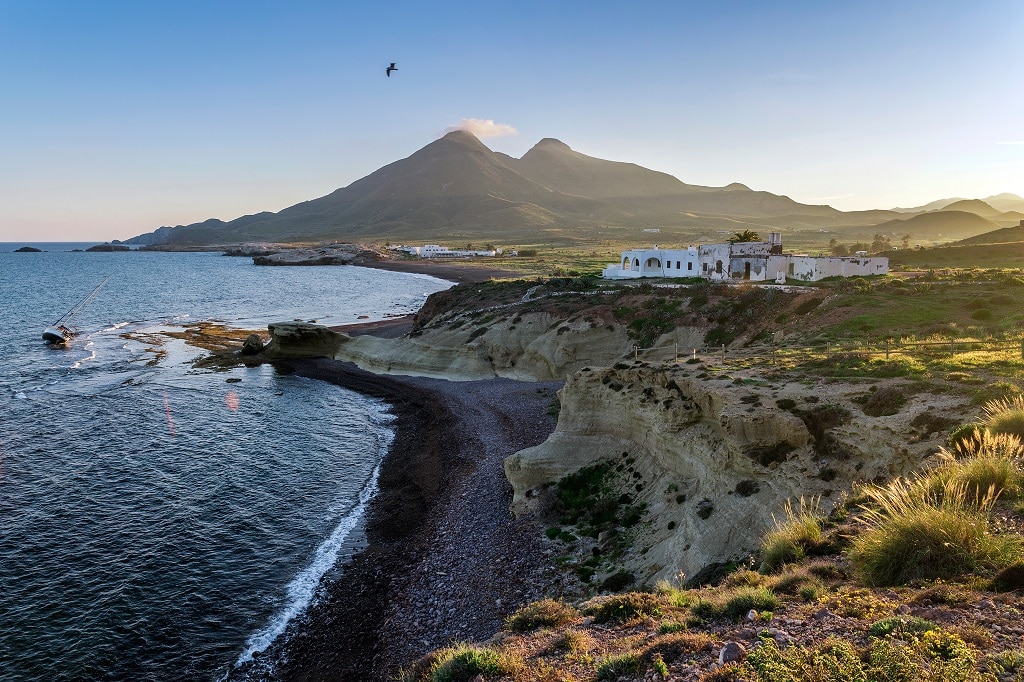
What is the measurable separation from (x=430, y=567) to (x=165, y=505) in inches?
602

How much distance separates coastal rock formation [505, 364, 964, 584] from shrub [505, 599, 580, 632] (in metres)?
4.90

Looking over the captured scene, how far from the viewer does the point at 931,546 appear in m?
9.70

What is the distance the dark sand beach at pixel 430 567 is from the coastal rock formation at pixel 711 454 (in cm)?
299

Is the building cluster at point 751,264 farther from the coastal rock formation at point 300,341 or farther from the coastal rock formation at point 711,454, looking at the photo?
the coastal rock formation at point 300,341

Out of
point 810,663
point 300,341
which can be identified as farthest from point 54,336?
point 810,663

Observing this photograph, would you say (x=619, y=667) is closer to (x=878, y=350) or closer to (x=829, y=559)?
(x=829, y=559)

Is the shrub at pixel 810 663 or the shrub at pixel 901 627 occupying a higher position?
the shrub at pixel 901 627

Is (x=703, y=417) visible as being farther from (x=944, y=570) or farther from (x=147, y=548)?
(x=147, y=548)

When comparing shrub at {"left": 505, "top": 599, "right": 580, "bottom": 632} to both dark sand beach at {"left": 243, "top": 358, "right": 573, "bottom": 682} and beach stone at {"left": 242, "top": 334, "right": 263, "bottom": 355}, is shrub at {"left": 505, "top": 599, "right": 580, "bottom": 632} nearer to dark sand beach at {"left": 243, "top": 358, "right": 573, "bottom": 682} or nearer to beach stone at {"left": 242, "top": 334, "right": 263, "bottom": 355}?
dark sand beach at {"left": 243, "top": 358, "right": 573, "bottom": 682}

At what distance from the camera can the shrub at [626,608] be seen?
11.8 meters

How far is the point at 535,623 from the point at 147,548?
20.6 m

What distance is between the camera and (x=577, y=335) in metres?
51.2

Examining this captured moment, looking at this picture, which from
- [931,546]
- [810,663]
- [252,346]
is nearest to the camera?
[810,663]

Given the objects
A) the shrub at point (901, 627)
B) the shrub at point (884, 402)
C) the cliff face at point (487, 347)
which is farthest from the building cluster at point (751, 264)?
the shrub at point (901, 627)
